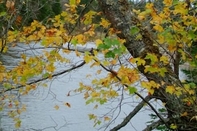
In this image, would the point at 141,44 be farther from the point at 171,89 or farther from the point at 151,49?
the point at 171,89

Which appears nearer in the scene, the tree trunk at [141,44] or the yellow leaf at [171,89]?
the yellow leaf at [171,89]

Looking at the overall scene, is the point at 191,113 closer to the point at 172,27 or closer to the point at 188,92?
the point at 188,92

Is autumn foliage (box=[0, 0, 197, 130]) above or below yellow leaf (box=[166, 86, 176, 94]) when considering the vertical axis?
above

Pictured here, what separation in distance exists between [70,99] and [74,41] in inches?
456

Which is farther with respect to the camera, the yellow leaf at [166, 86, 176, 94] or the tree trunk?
the tree trunk

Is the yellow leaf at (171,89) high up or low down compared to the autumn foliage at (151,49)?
down

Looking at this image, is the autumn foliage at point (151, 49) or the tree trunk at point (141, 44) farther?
the tree trunk at point (141, 44)

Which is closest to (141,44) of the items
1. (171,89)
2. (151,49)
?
(151,49)

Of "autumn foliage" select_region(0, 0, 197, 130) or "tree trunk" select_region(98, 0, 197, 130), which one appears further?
"tree trunk" select_region(98, 0, 197, 130)

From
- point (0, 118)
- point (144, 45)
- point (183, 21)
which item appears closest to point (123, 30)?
point (144, 45)

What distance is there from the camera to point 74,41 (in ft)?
8.02

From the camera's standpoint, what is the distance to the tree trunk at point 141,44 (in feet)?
9.25

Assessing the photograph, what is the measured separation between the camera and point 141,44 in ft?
9.42

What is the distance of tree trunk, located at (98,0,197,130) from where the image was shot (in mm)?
2818
